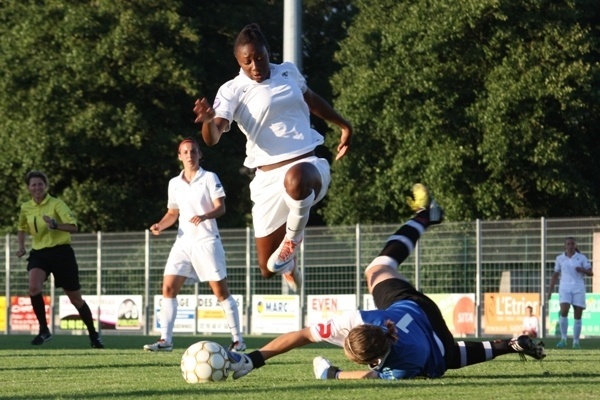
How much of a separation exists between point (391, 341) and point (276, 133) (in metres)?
2.76

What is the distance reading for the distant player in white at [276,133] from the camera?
10.9 m

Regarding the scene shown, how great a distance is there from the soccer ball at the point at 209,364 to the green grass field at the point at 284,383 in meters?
0.12

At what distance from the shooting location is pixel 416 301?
32.0 feet

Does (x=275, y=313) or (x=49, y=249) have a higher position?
(x=49, y=249)

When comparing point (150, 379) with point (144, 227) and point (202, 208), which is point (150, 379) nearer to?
point (202, 208)

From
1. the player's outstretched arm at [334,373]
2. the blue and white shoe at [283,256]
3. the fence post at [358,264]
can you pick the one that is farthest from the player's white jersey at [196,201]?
the fence post at [358,264]

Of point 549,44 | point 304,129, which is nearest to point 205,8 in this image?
point 549,44

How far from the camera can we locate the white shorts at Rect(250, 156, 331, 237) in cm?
1130

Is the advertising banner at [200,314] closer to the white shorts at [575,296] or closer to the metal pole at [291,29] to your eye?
the metal pole at [291,29]

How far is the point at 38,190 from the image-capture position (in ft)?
54.9

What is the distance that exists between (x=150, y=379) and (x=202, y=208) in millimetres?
5263

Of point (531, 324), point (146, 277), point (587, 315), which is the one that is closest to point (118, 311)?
point (146, 277)

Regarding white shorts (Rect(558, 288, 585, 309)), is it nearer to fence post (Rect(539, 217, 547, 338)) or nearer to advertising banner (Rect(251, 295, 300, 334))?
fence post (Rect(539, 217, 547, 338))

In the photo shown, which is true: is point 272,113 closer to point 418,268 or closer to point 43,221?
point 43,221
